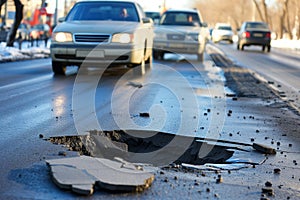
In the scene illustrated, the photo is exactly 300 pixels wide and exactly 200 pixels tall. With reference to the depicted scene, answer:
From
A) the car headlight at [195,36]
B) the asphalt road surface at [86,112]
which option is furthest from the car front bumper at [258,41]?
the asphalt road surface at [86,112]

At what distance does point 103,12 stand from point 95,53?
6.08 feet

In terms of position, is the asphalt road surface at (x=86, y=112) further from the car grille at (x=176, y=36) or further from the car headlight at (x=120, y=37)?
the car grille at (x=176, y=36)

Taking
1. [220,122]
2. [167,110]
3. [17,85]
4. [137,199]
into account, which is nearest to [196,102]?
→ [167,110]

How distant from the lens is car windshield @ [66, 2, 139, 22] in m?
14.7

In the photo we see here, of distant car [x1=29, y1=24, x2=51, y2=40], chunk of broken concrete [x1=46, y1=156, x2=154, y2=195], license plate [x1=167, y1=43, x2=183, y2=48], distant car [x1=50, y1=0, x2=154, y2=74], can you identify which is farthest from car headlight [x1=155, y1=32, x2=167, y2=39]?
chunk of broken concrete [x1=46, y1=156, x2=154, y2=195]

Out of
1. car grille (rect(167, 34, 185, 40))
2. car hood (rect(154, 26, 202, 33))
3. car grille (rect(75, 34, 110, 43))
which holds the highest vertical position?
car hood (rect(154, 26, 202, 33))

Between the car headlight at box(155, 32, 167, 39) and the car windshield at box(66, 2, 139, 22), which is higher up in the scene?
the car windshield at box(66, 2, 139, 22)

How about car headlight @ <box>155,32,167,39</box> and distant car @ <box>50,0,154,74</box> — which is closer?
distant car @ <box>50,0,154,74</box>

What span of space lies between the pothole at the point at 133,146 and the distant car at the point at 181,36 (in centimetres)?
1501

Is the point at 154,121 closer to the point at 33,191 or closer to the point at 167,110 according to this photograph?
the point at 167,110

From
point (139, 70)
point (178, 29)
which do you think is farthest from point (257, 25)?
point (139, 70)

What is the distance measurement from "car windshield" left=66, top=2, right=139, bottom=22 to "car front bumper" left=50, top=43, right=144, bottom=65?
1.31m

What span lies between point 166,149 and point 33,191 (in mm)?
2389

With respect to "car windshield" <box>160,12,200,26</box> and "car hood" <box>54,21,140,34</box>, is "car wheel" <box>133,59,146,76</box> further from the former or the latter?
"car windshield" <box>160,12,200,26</box>
